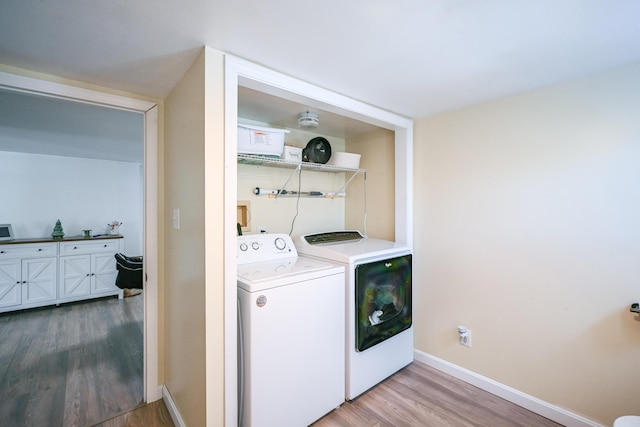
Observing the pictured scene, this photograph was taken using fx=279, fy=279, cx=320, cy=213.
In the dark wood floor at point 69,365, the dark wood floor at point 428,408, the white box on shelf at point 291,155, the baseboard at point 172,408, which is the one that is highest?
the white box on shelf at point 291,155

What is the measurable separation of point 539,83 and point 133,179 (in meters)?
5.55

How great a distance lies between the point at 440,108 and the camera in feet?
7.07

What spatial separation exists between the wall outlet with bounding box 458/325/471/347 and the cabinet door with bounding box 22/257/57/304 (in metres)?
5.03

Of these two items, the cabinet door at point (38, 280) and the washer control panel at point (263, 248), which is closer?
the washer control panel at point (263, 248)

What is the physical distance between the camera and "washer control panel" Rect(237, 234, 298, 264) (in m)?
1.91

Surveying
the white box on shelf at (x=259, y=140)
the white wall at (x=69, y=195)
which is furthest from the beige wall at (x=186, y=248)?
the white wall at (x=69, y=195)

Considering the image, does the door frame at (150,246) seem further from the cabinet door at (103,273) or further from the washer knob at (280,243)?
the cabinet door at (103,273)

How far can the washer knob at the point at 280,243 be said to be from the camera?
212 cm

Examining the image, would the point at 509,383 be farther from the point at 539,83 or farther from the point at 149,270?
the point at 149,270

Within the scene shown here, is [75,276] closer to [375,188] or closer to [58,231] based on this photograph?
[58,231]

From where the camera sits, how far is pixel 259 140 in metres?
1.94

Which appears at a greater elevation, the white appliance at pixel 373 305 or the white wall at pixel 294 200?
the white wall at pixel 294 200

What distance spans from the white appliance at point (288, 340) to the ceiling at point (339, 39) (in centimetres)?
116

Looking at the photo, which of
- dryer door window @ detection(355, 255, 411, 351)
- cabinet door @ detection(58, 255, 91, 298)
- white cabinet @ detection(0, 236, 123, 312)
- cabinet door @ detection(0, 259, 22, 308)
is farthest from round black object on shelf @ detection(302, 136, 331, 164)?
cabinet door @ detection(0, 259, 22, 308)
